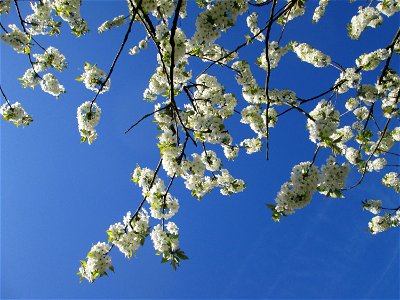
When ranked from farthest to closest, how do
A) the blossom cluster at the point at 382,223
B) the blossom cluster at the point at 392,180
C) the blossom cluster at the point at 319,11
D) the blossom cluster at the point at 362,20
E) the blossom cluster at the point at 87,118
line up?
1. the blossom cluster at the point at 382,223
2. the blossom cluster at the point at 392,180
3. the blossom cluster at the point at 319,11
4. the blossom cluster at the point at 362,20
5. the blossom cluster at the point at 87,118

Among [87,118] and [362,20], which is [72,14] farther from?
[362,20]

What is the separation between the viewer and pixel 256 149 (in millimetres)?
8828

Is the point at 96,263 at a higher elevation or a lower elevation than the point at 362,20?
lower

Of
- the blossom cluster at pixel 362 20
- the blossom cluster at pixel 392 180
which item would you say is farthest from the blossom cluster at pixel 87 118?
the blossom cluster at pixel 392 180

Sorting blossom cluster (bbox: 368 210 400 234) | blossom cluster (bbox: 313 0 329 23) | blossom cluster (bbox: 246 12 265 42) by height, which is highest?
blossom cluster (bbox: 313 0 329 23)

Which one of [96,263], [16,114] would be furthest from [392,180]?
[16,114]

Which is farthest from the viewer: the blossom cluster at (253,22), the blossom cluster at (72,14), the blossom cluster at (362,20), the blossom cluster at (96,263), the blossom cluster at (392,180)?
the blossom cluster at (392,180)

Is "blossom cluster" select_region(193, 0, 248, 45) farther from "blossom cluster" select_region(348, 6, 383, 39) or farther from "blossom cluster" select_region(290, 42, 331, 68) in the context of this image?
"blossom cluster" select_region(348, 6, 383, 39)

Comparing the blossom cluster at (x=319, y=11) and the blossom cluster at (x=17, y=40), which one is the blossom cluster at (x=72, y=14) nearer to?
the blossom cluster at (x=17, y=40)

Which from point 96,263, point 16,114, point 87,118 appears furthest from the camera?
point 16,114

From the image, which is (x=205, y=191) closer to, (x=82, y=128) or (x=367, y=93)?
(x=82, y=128)

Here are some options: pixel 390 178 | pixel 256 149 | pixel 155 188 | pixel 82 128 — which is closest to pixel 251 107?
pixel 256 149

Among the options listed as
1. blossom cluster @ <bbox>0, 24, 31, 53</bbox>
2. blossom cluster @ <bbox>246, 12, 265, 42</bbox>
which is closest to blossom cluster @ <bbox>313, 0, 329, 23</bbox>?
blossom cluster @ <bbox>246, 12, 265, 42</bbox>

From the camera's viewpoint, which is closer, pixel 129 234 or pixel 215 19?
pixel 215 19
